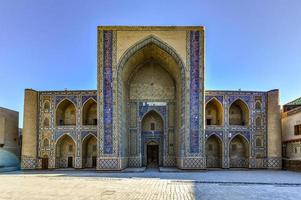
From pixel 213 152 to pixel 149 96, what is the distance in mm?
7073

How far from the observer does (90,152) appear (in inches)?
948

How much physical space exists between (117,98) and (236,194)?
1221cm

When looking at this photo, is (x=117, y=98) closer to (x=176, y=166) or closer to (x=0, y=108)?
(x=176, y=166)

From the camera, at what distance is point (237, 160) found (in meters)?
23.5

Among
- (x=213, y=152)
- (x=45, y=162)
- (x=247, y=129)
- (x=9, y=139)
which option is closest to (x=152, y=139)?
(x=213, y=152)

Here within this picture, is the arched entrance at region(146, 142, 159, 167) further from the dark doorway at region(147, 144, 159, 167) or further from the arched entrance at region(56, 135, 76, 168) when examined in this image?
the arched entrance at region(56, 135, 76, 168)

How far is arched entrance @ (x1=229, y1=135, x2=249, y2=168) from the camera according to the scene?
919 inches

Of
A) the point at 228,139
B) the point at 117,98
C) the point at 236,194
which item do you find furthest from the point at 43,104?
the point at 236,194

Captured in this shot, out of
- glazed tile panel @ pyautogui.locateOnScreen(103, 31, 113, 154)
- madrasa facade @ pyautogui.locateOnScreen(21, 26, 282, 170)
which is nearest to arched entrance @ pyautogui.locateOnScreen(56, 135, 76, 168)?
madrasa facade @ pyautogui.locateOnScreen(21, 26, 282, 170)

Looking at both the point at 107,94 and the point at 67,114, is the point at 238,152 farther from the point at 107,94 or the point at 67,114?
the point at 67,114

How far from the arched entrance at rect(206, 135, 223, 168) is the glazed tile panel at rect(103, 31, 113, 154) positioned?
8.46 metres

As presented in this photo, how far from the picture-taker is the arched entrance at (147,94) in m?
22.5

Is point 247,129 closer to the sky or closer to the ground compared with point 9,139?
closer to the sky

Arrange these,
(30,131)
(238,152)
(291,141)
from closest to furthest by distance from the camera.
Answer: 1. (291,141)
2. (30,131)
3. (238,152)
